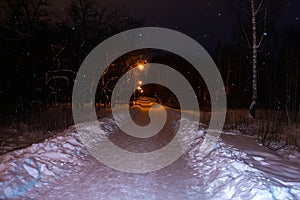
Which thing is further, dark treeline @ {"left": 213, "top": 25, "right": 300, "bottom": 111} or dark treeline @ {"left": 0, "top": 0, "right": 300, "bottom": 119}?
dark treeline @ {"left": 213, "top": 25, "right": 300, "bottom": 111}

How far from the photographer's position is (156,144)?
12734 mm

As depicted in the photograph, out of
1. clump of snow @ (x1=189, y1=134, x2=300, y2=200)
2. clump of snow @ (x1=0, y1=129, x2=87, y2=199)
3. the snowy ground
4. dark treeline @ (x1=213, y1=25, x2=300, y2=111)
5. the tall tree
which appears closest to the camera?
clump of snow @ (x1=189, y1=134, x2=300, y2=200)

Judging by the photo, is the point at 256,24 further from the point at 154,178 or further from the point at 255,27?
the point at 154,178

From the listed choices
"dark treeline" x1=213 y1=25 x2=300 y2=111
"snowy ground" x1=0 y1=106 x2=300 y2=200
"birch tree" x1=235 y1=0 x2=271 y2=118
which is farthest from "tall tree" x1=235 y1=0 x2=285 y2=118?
"dark treeline" x1=213 y1=25 x2=300 y2=111

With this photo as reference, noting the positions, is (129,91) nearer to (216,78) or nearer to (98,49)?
(98,49)

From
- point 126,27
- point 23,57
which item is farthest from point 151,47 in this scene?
point 23,57

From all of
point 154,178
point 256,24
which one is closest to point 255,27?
point 256,24

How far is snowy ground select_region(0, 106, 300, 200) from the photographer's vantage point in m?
6.02

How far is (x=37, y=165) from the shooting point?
7.71 metres

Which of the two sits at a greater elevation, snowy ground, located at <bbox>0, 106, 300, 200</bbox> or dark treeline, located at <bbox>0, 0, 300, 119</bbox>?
dark treeline, located at <bbox>0, 0, 300, 119</bbox>

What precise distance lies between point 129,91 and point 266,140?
3603 centimetres

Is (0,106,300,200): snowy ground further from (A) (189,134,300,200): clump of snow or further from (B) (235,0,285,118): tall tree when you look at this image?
(B) (235,0,285,118): tall tree

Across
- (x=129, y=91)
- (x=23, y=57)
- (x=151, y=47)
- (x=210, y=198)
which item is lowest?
(x=210, y=198)

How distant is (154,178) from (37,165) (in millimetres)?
3066
